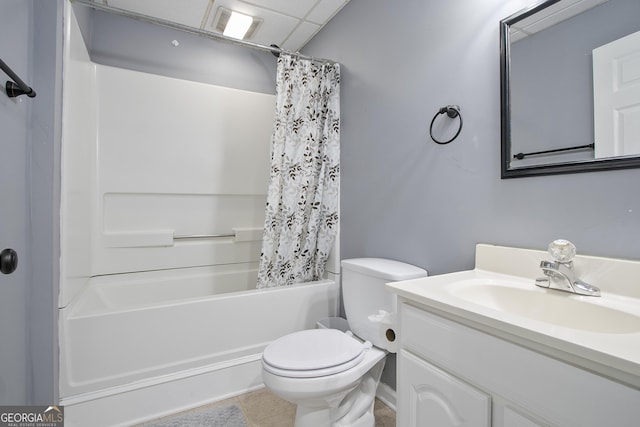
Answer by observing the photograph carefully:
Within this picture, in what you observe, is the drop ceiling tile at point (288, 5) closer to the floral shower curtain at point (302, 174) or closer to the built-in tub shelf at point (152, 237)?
the floral shower curtain at point (302, 174)

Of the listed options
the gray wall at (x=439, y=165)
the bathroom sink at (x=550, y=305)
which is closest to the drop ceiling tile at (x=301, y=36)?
the gray wall at (x=439, y=165)

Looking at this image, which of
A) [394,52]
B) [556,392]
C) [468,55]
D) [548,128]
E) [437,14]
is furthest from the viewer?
[394,52]

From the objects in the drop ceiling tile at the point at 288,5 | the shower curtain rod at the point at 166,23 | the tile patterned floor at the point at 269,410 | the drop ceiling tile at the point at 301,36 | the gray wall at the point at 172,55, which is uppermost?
the drop ceiling tile at the point at 301,36

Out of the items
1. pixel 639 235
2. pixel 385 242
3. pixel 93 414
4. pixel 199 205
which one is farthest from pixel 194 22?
pixel 639 235

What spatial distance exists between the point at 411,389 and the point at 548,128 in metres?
0.96

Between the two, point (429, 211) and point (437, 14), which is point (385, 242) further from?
point (437, 14)

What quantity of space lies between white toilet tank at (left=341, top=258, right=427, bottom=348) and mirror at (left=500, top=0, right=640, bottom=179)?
0.59 meters

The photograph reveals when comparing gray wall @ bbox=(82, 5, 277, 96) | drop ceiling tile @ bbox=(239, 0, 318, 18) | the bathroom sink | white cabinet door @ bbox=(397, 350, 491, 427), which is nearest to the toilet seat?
white cabinet door @ bbox=(397, 350, 491, 427)

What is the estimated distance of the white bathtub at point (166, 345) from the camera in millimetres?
1343

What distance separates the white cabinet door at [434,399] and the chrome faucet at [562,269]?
0.42 metres

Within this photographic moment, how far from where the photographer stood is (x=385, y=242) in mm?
1613

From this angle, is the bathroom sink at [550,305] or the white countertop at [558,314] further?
the bathroom sink at [550,305]

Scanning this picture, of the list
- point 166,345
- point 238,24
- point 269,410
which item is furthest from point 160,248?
point 238,24

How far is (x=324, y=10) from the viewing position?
1.99 meters
